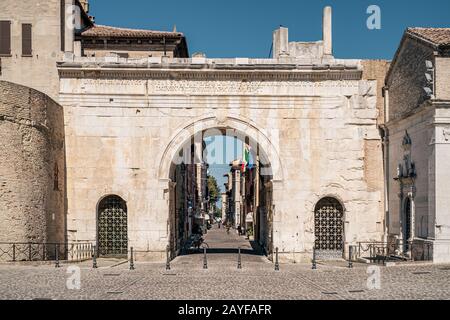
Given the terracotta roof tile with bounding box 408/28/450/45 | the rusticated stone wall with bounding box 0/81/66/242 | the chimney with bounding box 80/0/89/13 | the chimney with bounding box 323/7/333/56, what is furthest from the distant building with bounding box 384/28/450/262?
the chimney with bounding box 80/0/89/13

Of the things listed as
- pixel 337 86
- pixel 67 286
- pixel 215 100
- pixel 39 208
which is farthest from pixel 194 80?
pixel 67 286

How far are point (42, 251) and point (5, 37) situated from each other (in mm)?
11685

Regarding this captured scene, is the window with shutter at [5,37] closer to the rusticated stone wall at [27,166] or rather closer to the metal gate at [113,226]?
the rusticated stone wall at [27,166]

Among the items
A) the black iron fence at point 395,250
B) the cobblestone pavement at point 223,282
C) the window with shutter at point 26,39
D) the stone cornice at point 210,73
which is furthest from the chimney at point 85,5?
the black iron fence at point 395,250

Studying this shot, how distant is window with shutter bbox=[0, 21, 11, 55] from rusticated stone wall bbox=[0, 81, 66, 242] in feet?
23.4

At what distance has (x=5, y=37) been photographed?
90.9 feet

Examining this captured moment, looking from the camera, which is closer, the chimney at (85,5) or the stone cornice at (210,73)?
the stone cornice at (210,73)

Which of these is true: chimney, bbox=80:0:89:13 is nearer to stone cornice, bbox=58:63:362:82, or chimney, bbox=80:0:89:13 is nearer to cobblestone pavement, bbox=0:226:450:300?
stone cornice, bbox=58:63:362:82

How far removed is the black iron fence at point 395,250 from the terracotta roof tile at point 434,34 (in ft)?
21.0

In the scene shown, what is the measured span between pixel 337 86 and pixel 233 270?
8640mm

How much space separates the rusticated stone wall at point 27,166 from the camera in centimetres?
1986

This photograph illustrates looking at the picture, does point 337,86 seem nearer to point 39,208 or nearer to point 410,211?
point 410,211

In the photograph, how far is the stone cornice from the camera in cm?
2322

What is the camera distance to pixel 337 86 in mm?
23500
